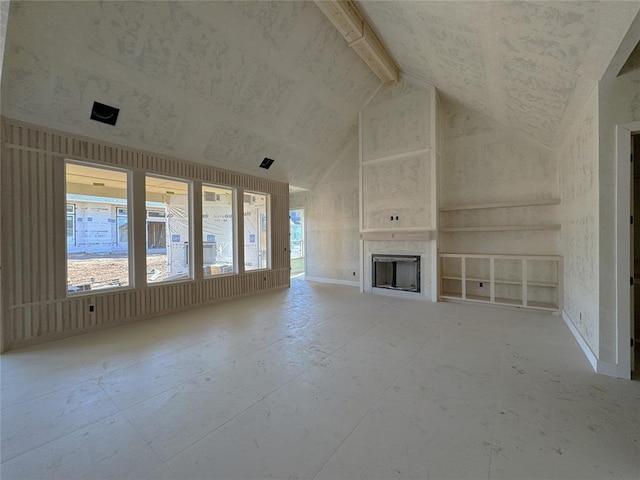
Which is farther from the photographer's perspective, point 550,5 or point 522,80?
point 522,80

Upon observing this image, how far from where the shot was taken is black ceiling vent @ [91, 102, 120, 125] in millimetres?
3831

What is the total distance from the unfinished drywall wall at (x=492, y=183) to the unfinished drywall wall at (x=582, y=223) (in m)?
0.72

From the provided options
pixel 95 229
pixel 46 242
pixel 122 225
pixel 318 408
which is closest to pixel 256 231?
pixel 122 225

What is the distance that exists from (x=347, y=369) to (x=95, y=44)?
15.4 ft

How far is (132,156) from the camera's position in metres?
4.56

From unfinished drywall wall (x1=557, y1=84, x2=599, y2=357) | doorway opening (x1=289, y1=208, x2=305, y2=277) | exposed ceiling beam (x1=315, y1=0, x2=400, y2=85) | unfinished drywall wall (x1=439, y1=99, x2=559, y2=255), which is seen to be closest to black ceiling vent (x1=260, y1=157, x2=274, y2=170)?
exposed ceiling beam (x1=315, y1=0, x2=400, y2=85)

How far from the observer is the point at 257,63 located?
4.41 metres

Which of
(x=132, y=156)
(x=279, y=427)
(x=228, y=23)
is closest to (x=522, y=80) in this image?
(x=228, y=23)

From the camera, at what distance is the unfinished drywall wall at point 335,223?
A: 25.4ft

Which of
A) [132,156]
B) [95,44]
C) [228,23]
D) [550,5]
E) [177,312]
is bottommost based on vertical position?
[177,312]

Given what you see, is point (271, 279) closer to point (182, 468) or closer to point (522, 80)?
point (182, 468)

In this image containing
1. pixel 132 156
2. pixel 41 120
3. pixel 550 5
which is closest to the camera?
pixel 550 5

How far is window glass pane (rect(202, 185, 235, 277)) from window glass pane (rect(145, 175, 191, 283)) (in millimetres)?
359

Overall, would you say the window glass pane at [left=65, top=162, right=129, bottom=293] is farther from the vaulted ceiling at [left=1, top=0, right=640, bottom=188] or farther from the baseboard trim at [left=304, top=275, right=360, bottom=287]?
the baseboard trim at [left=304, top=275, right=360, bottom=287]
